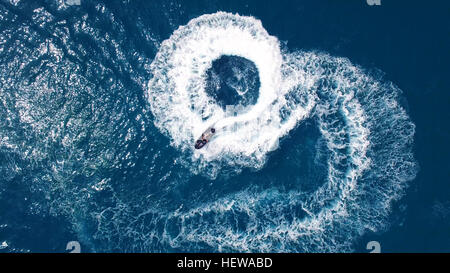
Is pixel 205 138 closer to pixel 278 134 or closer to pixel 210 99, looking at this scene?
pixel 210 99

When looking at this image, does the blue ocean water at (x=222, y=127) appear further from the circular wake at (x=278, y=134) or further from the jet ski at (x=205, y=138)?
the jet ski at (x=205, y=138)

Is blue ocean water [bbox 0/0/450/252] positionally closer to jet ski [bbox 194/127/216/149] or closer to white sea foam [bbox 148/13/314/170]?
white sea foam [bbox 148/13/314/170]

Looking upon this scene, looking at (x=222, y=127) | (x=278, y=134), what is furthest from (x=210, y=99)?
(x=278, y=134)

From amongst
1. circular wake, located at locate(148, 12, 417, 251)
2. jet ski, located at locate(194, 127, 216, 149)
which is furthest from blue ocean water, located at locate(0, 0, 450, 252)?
jet ski, located at locate(194, 127, 216, 149)

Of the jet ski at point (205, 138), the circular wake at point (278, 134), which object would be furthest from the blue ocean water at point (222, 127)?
the jet ski at point (205, 138)
